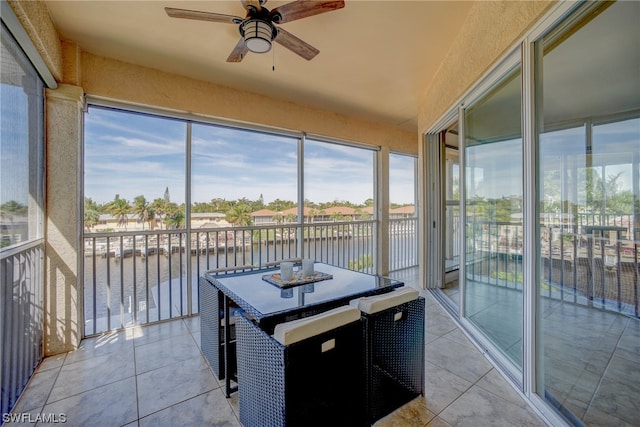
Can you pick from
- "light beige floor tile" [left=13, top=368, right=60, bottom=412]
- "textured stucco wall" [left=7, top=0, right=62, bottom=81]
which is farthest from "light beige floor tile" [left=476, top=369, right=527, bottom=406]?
"textured stucco wall" [left=7, top=0, right=62, bottom=81]

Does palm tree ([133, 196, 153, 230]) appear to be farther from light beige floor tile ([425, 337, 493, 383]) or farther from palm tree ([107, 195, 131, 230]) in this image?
light beige floor tile ([425, 337, 493, 383])

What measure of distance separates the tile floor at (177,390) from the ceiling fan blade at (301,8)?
2.42 m

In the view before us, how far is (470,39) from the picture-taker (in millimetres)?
2197

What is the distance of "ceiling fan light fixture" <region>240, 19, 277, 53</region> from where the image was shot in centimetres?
174

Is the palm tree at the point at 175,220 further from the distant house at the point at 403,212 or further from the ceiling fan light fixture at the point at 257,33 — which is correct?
the distant house at the point at 403,212

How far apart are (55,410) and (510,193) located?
327 centimetres

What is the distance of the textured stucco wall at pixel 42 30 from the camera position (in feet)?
5.31

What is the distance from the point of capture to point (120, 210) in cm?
274

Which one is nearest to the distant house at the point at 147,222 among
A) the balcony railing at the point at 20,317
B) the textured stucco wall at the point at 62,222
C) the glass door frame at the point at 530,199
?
the textured stucco wall at the point at 62,222

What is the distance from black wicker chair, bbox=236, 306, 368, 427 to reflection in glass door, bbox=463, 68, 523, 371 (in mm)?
1271

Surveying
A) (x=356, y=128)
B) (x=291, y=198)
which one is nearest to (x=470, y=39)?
(x=356, y=128)

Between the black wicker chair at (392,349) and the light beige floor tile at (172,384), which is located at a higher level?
the black wicker chair at (392,349)

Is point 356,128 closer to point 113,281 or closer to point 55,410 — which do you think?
point 113,281

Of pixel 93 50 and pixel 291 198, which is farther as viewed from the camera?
pixel 291 198
